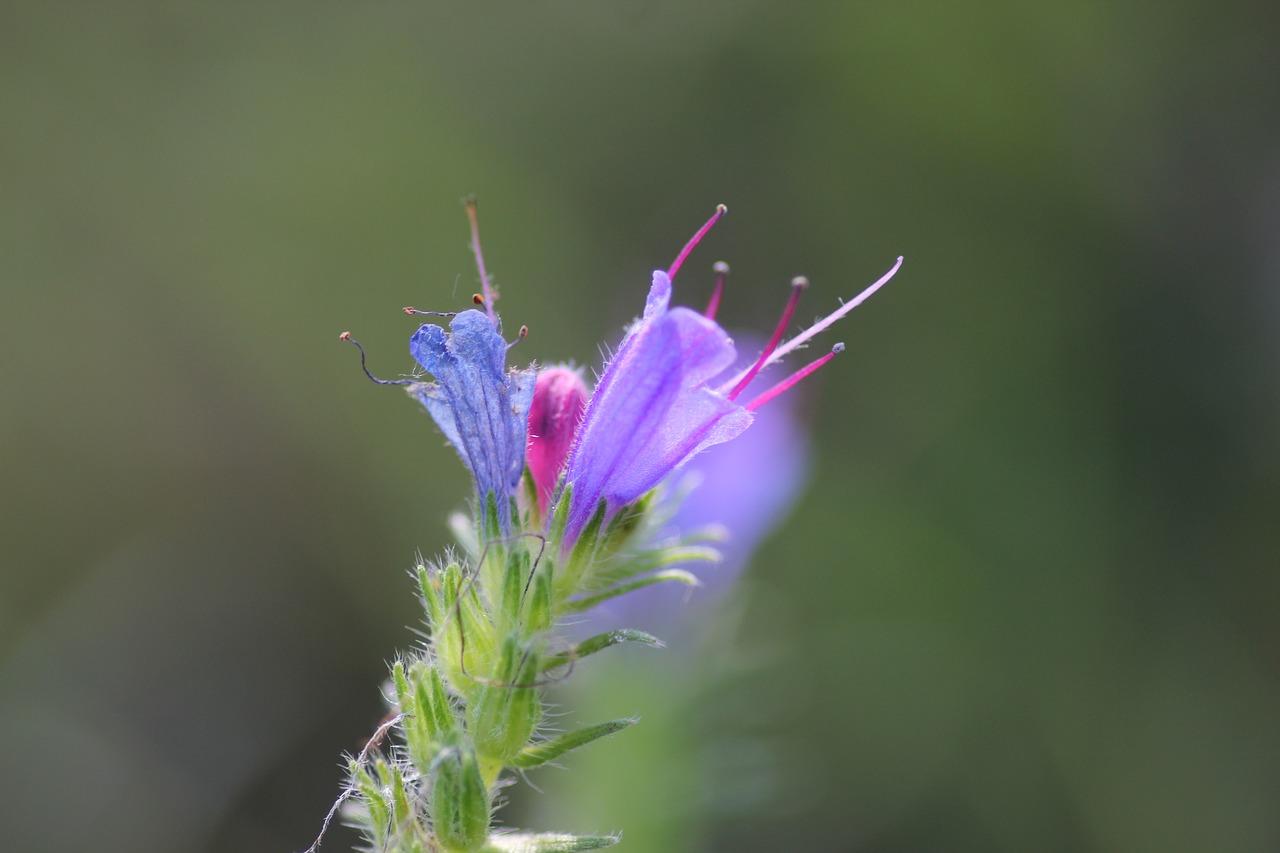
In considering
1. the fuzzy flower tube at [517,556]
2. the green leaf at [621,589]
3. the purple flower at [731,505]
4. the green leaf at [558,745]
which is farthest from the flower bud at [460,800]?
the purple flower at [731,505]

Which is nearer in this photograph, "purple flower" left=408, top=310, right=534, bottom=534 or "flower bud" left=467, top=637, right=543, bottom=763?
"flower bud" left=467, top=637, right=543, bottom=763

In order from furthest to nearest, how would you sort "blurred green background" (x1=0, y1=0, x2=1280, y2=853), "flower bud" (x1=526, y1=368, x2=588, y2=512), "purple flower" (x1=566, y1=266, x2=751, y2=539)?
1. "blurred green background" (x1=0, y1=0, x2=1280, y2=853)
2. "flower bud" (x1=526, y1=368, x2=588, y2=512)
3. "purple flower" (x1=566, y1=266, x2=751, y2=539)

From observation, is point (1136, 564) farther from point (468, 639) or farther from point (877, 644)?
point (468, 639)

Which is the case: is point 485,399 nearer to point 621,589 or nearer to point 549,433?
point 549,433

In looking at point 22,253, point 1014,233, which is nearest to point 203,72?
point 22,253

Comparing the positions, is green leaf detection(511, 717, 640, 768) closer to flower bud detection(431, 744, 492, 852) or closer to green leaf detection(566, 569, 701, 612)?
flower bud detection(431, 744, 492, 852)

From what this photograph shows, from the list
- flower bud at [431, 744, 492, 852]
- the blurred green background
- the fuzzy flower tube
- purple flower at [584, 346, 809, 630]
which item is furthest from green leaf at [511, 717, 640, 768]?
the blurred green background

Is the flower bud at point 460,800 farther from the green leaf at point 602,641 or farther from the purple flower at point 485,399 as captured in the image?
the purple flower at point 485,399
